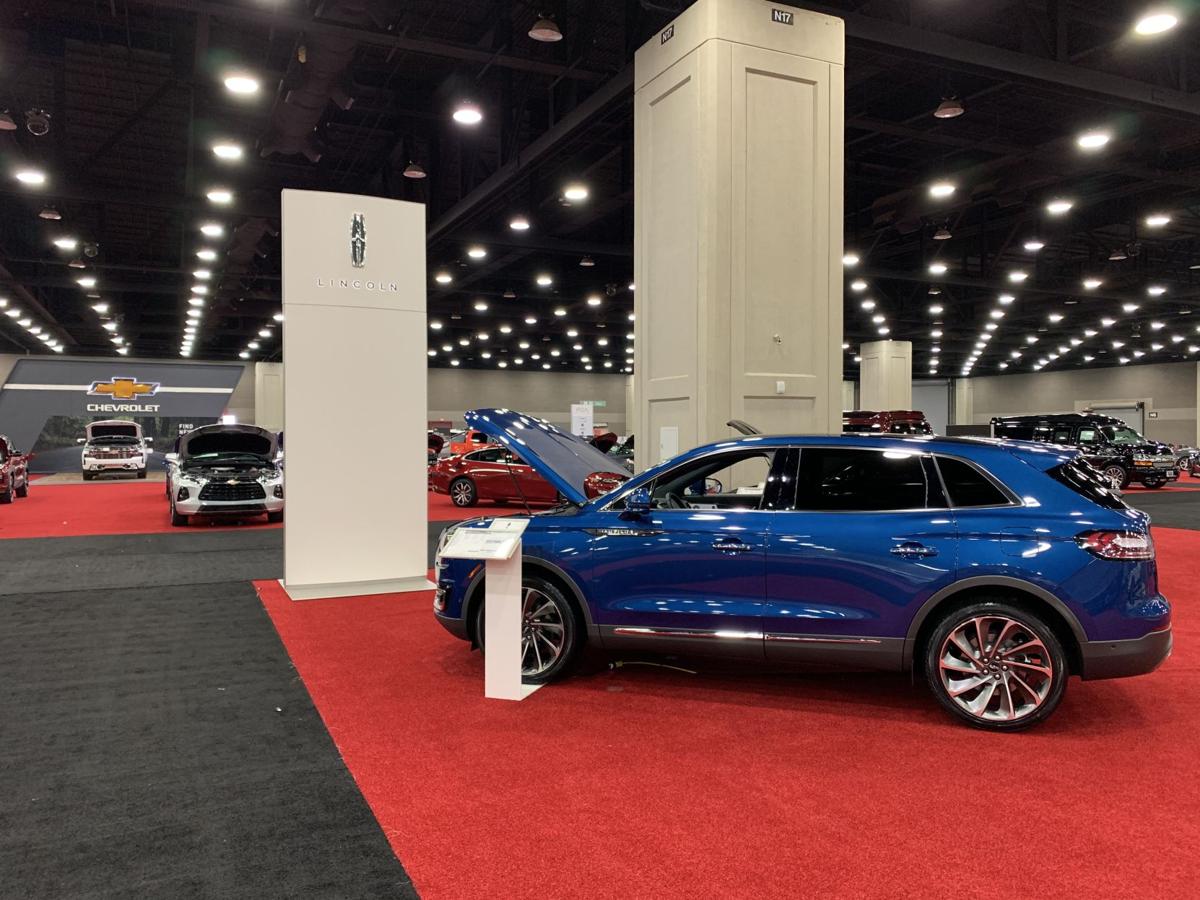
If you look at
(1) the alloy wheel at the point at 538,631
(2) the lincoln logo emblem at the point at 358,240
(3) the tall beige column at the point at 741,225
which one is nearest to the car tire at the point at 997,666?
(1) the alloy wheel at the point at 538,631

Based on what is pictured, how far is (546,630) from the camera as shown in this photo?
5031 millimetres

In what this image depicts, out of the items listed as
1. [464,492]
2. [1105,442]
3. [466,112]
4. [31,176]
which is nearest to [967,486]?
[466,112]

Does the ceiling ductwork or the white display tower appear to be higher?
the ceiling ductwork

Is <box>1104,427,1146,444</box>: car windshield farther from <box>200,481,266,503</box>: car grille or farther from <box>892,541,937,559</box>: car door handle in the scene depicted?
<box>892,541,937,559</box>: car door handle

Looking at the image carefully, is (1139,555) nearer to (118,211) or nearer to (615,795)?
(615,795)

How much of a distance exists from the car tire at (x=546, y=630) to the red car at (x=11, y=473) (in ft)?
57.5

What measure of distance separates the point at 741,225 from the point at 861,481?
12.0 feet

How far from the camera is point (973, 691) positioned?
4246mm

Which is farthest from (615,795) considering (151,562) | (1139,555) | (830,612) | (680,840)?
(151,562)

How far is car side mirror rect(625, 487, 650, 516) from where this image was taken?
15.7 ft

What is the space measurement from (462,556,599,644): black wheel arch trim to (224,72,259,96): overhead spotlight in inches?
278

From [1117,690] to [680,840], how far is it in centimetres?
332

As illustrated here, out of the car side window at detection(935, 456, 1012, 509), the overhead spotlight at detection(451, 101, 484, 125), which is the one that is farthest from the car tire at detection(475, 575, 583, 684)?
the overhead spotlight at detection(451, 101, 484, 125)

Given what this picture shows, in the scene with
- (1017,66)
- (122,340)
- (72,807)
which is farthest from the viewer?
(122,340)
